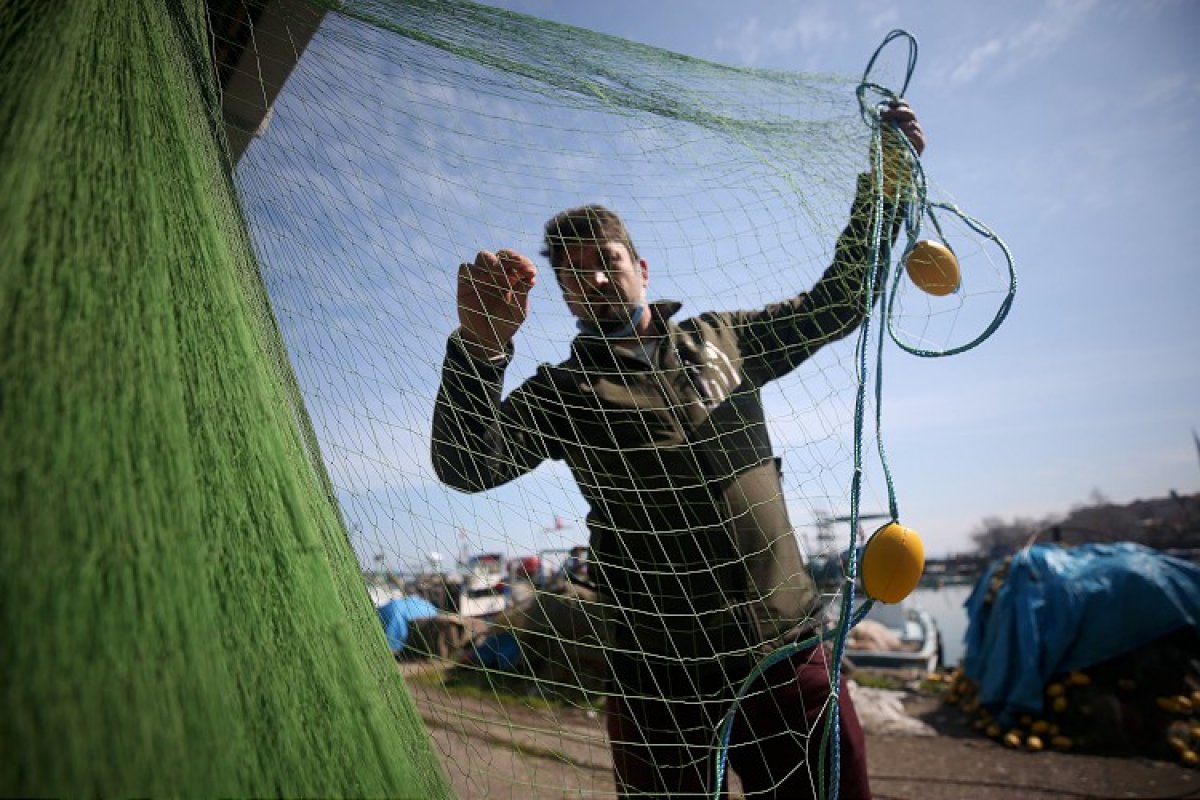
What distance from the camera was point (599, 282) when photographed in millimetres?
1599

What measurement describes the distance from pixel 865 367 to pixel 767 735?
90 centimetres

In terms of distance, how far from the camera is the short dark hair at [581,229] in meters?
1.64

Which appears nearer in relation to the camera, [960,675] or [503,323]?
[503,323]

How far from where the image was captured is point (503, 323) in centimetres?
141

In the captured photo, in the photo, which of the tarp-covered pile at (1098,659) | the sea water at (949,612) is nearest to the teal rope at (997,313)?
the tarp-covered pile at (1098,659)

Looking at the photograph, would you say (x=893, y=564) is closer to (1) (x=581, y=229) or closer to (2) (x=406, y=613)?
(2) (x=406, y=613)

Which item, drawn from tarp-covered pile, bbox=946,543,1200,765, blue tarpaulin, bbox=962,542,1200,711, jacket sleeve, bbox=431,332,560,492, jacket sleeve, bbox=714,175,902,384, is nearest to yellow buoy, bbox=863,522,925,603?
jacket sleeve, bbox=714,175,902,384

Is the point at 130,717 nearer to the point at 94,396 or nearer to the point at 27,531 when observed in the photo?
the point at 27,531

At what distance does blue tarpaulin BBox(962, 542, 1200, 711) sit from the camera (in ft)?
15.4

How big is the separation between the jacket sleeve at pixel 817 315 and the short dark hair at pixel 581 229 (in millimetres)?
427

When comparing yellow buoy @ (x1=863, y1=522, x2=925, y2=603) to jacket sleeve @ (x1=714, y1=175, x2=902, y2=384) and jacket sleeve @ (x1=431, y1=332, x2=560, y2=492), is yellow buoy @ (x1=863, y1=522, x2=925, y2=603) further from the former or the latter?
jacket sleeve @ (x1=431, y1=332, x2=560, y2=492)

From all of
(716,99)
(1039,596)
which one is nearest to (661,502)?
(716,99)

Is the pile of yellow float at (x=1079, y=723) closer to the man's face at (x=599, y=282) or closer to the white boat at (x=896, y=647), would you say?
the white boat at (x=896, y=647)

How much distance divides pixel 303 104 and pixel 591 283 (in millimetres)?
Result: 837
